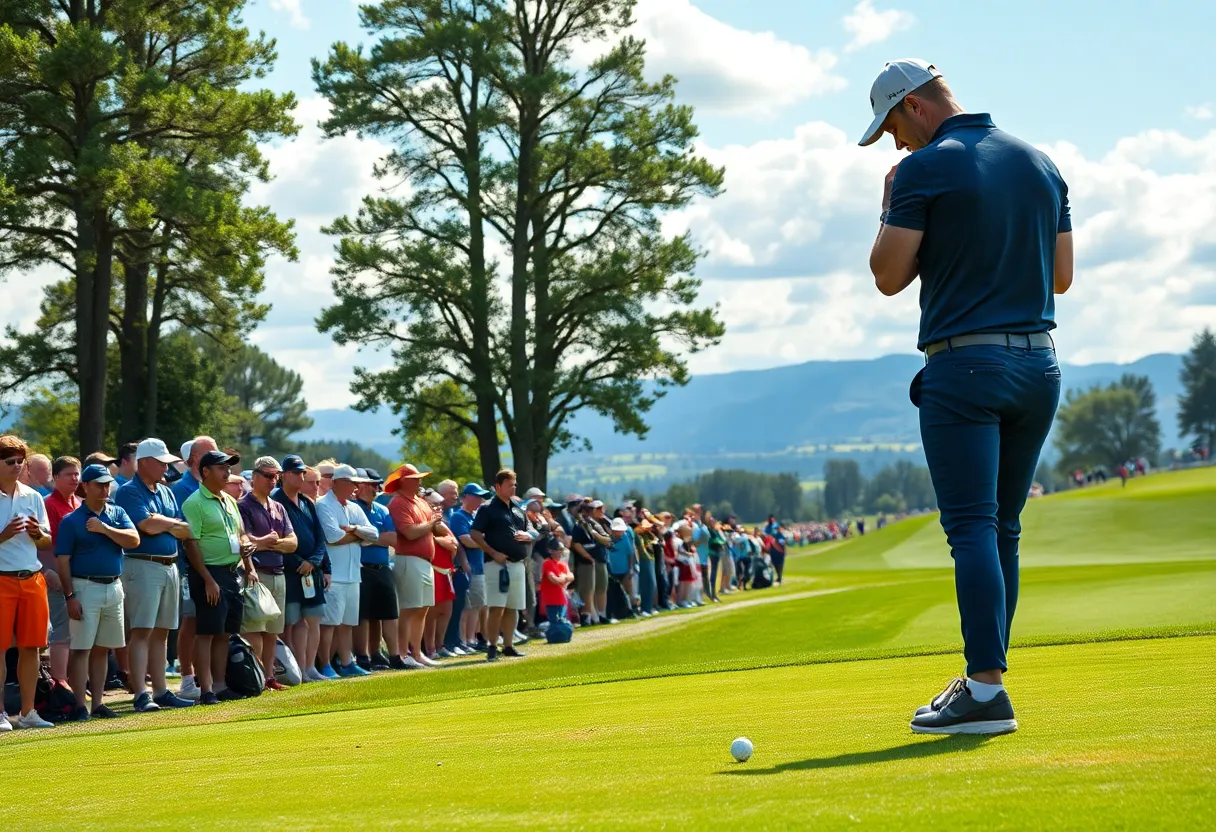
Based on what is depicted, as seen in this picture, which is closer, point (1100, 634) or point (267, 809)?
point (267, 809)

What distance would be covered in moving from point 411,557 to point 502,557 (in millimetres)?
1427

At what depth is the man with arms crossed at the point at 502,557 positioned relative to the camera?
61.9ft

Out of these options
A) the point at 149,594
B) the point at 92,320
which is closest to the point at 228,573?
the point at 149,594

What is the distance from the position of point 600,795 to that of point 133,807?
1813mm

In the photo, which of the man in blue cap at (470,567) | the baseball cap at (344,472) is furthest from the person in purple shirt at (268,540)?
the man in blue cap at (470,567)

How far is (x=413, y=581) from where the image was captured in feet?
58.9

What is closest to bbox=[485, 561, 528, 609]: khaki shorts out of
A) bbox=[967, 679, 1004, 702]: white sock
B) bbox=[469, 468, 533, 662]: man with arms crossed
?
bbox=[469, 468, 533, 662]: man with arms crossed

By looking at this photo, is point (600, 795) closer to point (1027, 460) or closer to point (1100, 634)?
point (1027, 460)

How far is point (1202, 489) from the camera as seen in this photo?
225 feet

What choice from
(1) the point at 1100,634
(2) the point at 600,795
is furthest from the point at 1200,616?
(2) the point at 600,795

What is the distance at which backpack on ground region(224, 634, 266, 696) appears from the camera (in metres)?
14.1

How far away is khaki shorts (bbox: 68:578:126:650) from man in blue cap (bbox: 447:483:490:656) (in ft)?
22.3

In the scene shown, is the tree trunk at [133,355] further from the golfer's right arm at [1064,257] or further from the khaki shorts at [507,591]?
the golfer's right arm at [1064,257]

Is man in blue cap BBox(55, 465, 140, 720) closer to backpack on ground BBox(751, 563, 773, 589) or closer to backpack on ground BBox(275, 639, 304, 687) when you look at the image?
backpack on ground BBox(275, 639, 304, 687)
